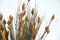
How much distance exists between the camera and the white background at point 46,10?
1.76 m

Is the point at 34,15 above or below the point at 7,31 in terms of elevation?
above

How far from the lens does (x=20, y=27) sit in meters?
1.50

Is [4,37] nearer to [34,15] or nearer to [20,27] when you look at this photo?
[20,27]

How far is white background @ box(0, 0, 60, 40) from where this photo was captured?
1760mm

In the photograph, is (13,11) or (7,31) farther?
(13,11)

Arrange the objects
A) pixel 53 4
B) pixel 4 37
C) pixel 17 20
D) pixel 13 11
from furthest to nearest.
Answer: pixel 53 4, pixel 13 11, pixel 17 20, pixel 4 37

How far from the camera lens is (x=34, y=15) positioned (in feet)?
4.99

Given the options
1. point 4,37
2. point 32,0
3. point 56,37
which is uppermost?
point 32,0

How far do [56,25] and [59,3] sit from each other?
255 mm

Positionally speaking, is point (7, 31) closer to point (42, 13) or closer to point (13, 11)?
point (13, 11)

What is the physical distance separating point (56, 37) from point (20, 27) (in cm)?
51

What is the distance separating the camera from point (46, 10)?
6.04ft

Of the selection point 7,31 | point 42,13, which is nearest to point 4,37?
point 7,31

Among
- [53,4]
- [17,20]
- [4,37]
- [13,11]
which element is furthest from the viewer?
[53,4]
